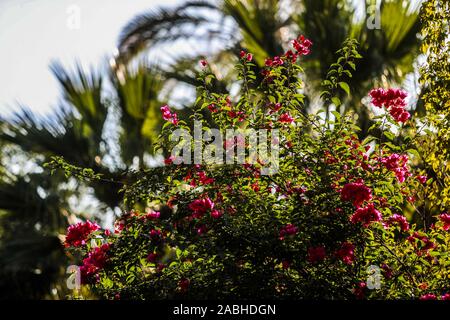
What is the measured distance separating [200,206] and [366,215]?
2.54 feet

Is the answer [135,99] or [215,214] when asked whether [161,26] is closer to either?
[135,99]

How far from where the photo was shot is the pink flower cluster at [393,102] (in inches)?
106

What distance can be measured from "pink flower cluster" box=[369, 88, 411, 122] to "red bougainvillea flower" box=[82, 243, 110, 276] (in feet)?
5.56

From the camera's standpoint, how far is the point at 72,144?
16.6ft

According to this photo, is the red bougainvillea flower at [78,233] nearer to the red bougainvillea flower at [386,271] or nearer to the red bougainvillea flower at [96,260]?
the red bougainvillea flower at [96,260]

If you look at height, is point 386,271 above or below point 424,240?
below

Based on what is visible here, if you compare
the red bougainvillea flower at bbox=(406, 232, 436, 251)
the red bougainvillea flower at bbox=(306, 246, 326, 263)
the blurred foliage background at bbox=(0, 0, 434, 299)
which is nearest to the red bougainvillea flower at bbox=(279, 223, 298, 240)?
the red bougainvillea flower at bbox=(306, 246, 326, 263)

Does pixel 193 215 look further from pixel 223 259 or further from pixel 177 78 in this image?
pixel 177 78

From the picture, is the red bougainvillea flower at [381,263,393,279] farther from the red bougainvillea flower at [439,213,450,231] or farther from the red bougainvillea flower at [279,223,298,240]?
the red bougainvillea flower at [279,223,298,240]

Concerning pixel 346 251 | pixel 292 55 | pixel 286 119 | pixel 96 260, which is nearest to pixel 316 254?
pixel 346 251

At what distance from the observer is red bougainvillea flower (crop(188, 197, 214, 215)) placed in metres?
2.33

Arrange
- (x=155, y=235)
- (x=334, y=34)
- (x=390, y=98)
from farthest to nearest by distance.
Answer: (x=334, y=34)
(x=390, y=98)
(x=155, y=235)

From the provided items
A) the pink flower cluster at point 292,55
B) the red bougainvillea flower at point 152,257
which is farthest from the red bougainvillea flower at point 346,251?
the pink flower cluster at point 292,55
